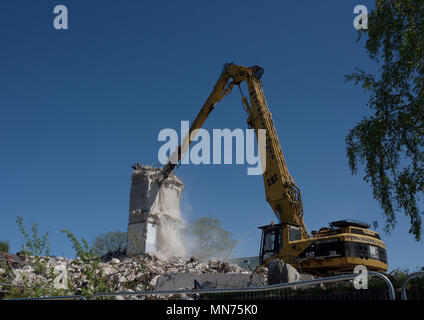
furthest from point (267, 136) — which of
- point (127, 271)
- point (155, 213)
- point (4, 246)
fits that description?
point (4, 246)

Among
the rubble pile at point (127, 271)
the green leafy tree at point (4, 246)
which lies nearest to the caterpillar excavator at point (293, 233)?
the rubble pile at point (127, 271)

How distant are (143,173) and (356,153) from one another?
640 inches

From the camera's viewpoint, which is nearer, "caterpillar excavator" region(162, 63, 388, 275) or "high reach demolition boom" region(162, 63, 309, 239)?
"caterpillar excavator" region(162, 63, 388, 275)

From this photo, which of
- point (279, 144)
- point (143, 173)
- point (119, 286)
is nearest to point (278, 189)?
point (279, 144)

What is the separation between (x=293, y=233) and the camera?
15.3m

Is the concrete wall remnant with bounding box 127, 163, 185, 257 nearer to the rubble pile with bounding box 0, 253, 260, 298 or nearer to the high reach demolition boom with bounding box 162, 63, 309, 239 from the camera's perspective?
the rubble pile with bounding box 0, 253, 260, 298

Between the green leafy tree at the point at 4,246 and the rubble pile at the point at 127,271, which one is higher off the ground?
the green leafy tree at the point at 4,246

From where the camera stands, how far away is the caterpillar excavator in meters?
13.4

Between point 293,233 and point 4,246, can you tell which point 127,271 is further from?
point 4,246

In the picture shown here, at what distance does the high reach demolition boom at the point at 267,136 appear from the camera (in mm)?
16875

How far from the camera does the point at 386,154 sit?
40.8ft

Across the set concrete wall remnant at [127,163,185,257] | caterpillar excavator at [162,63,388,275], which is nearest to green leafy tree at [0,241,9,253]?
concrete wall remnant at [127,163,185,257]

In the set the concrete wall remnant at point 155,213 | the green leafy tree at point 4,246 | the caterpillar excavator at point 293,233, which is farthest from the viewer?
the green leafy tree at point 4,246

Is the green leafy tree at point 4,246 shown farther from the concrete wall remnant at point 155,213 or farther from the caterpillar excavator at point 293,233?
the caterpillar excavator at point 293,233
